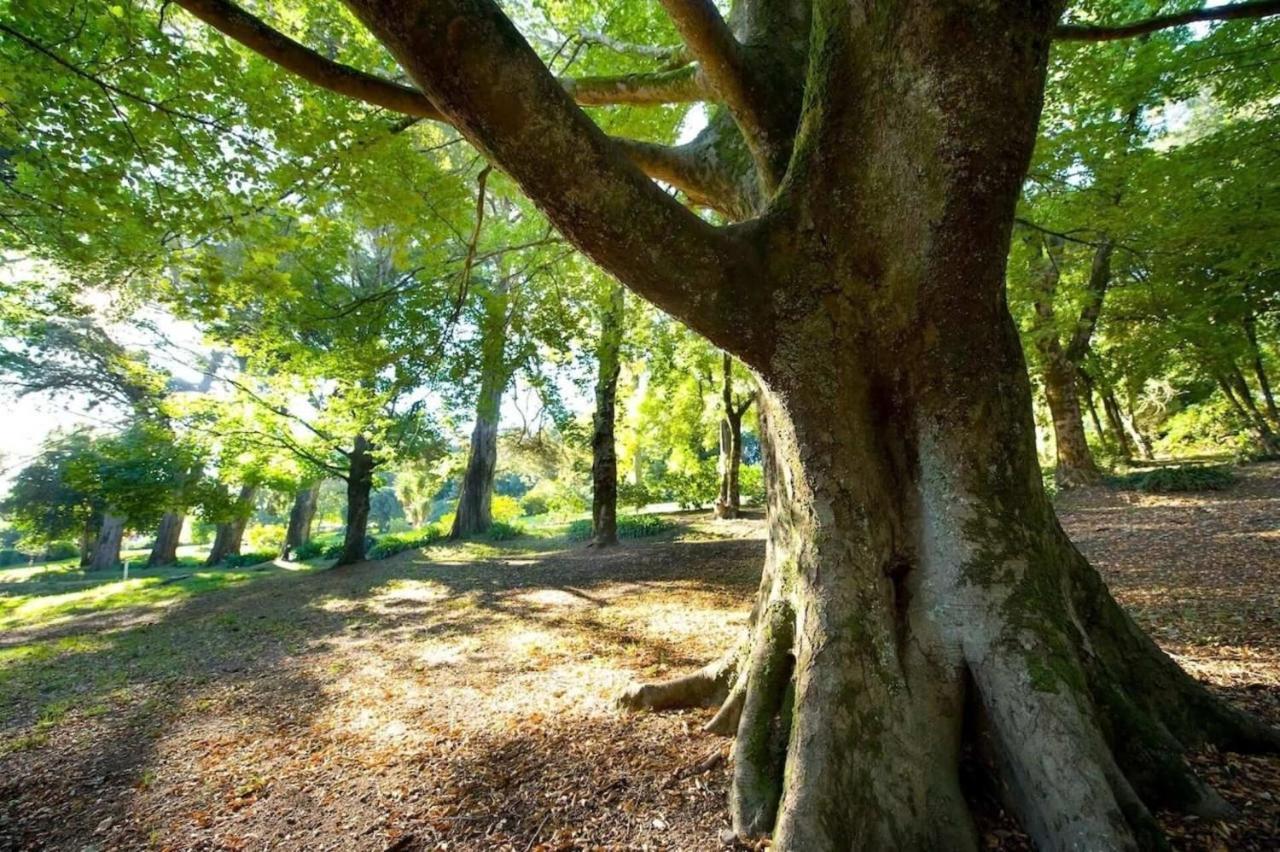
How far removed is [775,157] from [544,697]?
3697 mm

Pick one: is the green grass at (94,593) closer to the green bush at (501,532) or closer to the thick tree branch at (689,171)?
the green bush at (501,532)

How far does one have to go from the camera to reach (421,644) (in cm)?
539

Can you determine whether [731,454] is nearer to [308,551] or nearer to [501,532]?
[501,532]

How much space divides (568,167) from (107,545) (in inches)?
1071

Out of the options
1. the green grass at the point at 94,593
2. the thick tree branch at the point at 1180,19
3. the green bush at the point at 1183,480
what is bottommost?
the green grass at the point at 94,593

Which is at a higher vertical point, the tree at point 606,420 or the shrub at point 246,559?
the tree at point 606,420

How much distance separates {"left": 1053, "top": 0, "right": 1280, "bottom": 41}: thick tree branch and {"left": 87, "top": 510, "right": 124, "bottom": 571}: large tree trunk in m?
28.0

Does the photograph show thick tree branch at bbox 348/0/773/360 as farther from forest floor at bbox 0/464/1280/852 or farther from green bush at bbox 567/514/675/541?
green bush at bbox 567/514/675/541

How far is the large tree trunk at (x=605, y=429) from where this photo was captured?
402 inches

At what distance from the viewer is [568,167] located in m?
1.87

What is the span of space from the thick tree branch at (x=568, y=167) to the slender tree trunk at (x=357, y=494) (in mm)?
12640

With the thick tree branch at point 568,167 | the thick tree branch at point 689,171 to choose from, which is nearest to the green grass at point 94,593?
the thick tree branch at point 689,171

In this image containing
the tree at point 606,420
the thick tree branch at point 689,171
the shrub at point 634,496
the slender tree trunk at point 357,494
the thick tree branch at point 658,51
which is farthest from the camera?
the shrub at point 634,496

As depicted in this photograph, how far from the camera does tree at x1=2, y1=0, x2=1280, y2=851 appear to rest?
72.4 inches
